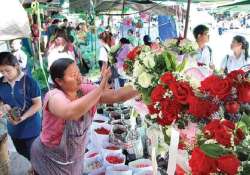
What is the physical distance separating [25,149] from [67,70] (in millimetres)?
1895

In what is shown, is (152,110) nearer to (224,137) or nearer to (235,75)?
(235,75)

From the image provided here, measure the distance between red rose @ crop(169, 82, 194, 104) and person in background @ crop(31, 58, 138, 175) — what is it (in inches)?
30.2

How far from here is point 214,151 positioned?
162 centimetres

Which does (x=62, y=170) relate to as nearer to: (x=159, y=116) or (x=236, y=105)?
(x=159, y=116)

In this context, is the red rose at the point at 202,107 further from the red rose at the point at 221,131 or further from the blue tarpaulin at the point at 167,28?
the blue tarpaulin at the point at 167,28

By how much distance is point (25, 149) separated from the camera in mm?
4492

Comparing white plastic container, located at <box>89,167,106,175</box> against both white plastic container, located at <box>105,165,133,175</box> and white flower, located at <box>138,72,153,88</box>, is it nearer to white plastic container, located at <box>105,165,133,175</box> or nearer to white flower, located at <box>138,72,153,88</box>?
white plastic container, located at <box>105,165,133,175</box>

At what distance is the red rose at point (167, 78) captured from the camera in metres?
2.20

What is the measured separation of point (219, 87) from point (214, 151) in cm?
41

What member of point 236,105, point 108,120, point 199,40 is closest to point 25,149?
point 108,120

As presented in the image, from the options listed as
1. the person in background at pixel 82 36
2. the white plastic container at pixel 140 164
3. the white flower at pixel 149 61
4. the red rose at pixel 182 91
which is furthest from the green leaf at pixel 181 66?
the person in background at pixel 82 36

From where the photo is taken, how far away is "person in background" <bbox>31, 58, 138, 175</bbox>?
2.89m

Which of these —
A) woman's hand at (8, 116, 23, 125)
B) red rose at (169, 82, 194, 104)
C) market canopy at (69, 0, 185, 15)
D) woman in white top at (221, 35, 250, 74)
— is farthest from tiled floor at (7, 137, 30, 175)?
red rose at (169, 82, 194, 104)

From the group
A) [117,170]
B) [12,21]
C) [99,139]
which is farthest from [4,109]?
[12,21]
